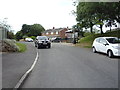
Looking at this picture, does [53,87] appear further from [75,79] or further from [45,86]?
[75,79]

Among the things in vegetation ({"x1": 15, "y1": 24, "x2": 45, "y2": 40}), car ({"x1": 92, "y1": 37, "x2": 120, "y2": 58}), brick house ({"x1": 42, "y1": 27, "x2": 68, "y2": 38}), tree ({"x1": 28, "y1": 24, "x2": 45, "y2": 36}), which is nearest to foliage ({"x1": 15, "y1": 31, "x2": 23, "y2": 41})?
vegetation ({"x1": 15, "y1": 24, "x2": 45, "y2": 40})

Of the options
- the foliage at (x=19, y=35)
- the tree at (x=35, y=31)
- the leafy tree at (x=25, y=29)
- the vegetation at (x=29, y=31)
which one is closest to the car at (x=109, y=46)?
the foliage at (x=19, y=35)

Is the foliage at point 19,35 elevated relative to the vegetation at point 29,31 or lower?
lower

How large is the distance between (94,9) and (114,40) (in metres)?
4.96

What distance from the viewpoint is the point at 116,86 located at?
5.40 metres

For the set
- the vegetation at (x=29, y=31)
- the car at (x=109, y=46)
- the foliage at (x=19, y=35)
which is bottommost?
the car at (x=109, y=46)

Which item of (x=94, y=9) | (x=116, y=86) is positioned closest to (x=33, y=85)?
(x=116, y=86)

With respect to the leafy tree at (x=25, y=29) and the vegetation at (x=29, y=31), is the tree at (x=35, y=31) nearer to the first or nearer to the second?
the vegetation at (x=29, y=31)

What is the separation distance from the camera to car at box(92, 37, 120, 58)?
12.7m

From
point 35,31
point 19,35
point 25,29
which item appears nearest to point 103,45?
point 19,35

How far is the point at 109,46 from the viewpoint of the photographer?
43.9ft

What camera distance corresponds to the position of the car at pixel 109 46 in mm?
12671

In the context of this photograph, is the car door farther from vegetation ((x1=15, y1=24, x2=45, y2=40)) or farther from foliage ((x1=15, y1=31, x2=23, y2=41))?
vegetation ((x1=15, y1=24, x2=45, y2=40))

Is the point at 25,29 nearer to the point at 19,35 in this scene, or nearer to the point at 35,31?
the point at 35,31
